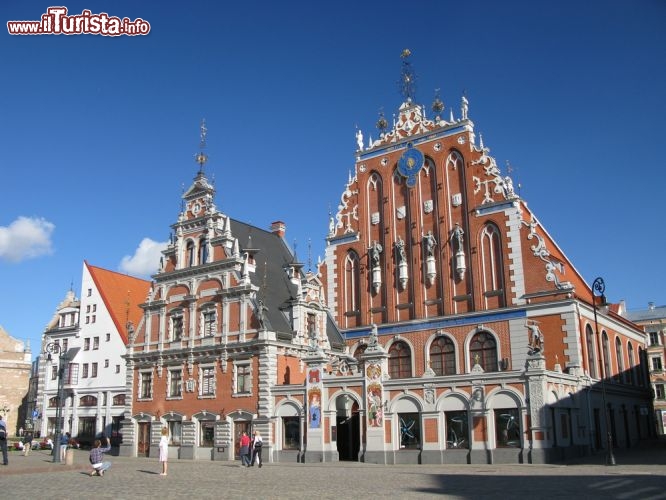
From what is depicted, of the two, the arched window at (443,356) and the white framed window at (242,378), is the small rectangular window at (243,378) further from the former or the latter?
the arched window at (443,356)

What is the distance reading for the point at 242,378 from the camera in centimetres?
3744

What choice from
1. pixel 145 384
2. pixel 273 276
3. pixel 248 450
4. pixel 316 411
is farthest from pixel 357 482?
pixel 145 384

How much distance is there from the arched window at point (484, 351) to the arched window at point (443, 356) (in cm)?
117

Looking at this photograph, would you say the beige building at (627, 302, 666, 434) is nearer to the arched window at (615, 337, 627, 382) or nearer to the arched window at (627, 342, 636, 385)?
the arched window at (627, 342, 636, 385)

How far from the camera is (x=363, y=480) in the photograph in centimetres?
2222

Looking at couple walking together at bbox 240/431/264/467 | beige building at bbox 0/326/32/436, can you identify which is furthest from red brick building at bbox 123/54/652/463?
beige building at bbox 0/326/32/436

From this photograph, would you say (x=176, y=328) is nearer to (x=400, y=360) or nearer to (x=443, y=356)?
(x=400, y=360)

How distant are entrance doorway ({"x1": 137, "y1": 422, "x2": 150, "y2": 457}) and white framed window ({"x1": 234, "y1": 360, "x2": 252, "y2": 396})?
26.2ft

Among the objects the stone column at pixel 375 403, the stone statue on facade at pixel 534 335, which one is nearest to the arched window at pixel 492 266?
the stone statue on facade at pixel 534 335

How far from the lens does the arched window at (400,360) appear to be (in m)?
38.9

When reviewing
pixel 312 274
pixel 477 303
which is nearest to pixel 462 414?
pixel 477 303

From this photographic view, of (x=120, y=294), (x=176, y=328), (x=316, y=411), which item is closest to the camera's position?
(x=316, y=411)

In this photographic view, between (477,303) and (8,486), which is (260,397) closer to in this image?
(477,303)

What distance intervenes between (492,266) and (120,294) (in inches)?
1453
